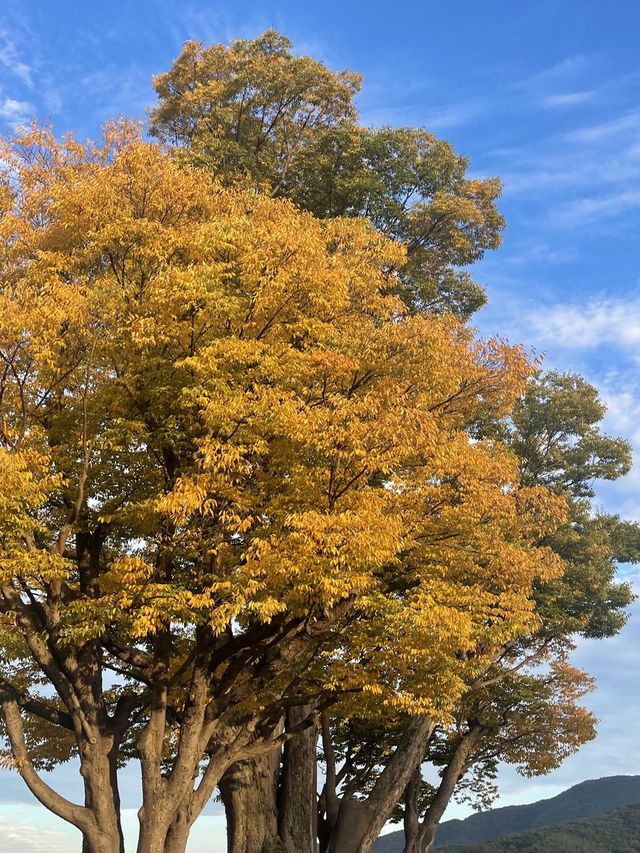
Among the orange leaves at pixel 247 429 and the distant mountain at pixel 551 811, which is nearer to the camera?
the orange leaves at pixel 247 429

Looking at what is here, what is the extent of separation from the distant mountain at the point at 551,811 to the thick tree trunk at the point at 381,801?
2660 inches

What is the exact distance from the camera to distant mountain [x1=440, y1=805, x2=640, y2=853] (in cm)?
5509

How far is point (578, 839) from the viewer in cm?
5825

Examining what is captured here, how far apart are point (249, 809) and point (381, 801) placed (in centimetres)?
367

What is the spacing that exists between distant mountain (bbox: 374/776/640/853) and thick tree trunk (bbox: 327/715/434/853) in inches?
2660

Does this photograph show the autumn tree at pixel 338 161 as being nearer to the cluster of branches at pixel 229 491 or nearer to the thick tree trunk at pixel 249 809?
the cluster of branches at pixel 229 491

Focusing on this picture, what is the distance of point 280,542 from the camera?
14.7m

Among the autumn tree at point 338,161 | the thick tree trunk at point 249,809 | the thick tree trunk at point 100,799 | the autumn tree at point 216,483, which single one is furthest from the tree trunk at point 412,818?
the autumn tree at point 338,161

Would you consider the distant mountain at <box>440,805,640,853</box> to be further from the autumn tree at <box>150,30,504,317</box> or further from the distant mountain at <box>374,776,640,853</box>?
the autumn tree at <box>150,30,504,317</box>

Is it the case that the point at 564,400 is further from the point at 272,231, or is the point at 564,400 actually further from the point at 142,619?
the point at 142,619

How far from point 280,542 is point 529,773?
2519cm

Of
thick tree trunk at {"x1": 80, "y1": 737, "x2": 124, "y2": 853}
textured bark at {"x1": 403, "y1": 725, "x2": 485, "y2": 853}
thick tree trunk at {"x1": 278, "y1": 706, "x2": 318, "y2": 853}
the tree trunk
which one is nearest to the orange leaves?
thick tree trunk at {"x1": 80, "y1": 737, "x2": 124, "y2": 853}

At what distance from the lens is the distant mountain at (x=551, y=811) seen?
85900mm

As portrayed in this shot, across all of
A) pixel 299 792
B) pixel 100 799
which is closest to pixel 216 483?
pixel 100 799
